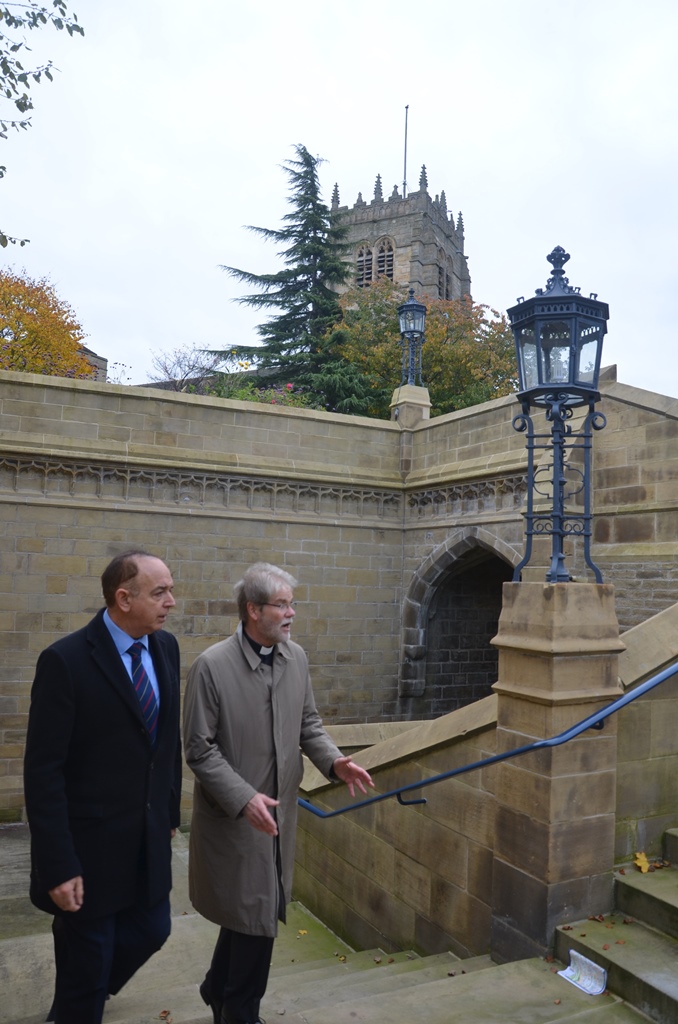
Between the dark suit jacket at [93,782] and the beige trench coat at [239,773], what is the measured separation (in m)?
0.20

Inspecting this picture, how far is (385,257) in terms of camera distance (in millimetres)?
40969

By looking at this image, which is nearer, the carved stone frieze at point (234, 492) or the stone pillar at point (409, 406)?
the carved stone frieze at point (234, 492)

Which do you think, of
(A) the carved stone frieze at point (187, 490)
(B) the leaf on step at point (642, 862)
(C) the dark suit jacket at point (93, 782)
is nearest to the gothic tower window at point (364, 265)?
(A) the carved stone frieze at point (187, 490)

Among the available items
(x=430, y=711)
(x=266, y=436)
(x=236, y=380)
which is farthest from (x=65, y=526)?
(x=236, y=380)

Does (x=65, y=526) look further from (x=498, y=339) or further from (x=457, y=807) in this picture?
(x=498, y=339)

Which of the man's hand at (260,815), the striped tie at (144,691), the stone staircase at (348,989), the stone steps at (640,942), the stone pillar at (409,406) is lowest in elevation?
the stone staircase at (348,989)

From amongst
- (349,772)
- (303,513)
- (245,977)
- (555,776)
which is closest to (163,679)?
(349,772)

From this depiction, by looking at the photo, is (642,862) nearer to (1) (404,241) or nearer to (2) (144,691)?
(2) (144,691)

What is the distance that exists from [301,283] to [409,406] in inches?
496

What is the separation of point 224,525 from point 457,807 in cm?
679

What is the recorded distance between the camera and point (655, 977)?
116 inches

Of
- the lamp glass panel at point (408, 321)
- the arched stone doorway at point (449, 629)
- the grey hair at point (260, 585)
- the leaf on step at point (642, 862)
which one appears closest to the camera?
the grey hair at point (260, 585)

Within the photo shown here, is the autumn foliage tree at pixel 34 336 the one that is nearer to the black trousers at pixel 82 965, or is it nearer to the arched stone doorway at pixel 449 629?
the arched stone doorway at pixel 449 629

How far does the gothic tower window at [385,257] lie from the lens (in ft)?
133
